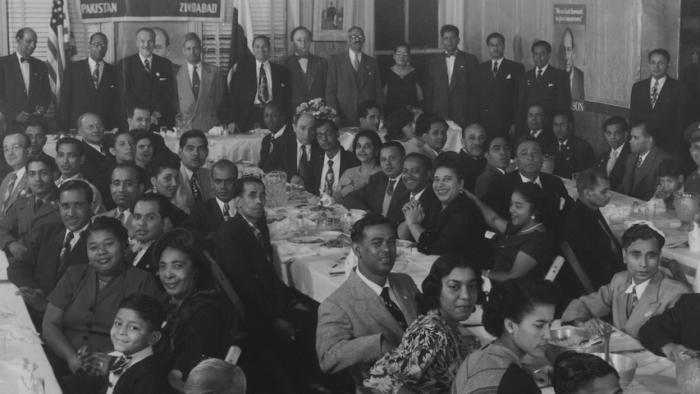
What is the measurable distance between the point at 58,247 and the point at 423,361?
108 inches

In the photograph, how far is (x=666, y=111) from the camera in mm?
9227

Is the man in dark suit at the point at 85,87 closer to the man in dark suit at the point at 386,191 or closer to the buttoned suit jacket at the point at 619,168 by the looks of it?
the man in dark suit at the point at 386,191

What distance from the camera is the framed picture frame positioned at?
12.1m

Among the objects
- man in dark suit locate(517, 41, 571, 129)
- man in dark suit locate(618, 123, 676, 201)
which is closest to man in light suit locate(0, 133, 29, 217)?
man in dark suit locate(618, 123, 676, 201)

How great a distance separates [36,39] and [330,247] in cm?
532

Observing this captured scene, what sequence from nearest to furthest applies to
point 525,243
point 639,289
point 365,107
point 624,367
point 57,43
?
point 624,367, point 639,289, point 525,243, point 365,107, point 57,43

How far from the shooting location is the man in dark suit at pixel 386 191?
280 inches

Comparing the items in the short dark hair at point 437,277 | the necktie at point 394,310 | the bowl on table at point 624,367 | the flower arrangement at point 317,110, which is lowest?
the bowl on table at point 624,367

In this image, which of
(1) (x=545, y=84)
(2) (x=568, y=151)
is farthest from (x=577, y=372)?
(1) (x=545, y=84)

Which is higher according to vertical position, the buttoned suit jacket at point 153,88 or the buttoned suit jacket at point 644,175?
the buttoned suit jacket at point 153,88

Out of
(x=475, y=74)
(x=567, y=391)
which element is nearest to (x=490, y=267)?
Answer: (x=567, y=391)

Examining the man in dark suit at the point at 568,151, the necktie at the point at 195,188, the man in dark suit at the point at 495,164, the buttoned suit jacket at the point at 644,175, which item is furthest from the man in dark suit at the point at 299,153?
the buttoned suit jacket at the point at 644,175

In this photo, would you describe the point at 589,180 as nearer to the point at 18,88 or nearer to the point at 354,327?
the point at 354,327

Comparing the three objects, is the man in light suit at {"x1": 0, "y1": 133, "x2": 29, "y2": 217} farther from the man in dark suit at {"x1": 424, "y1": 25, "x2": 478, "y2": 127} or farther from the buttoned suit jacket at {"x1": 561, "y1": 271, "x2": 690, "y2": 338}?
the man in dark suit at {"x1": 424, "y1": 25, "x2": 478, "y2": 127}
